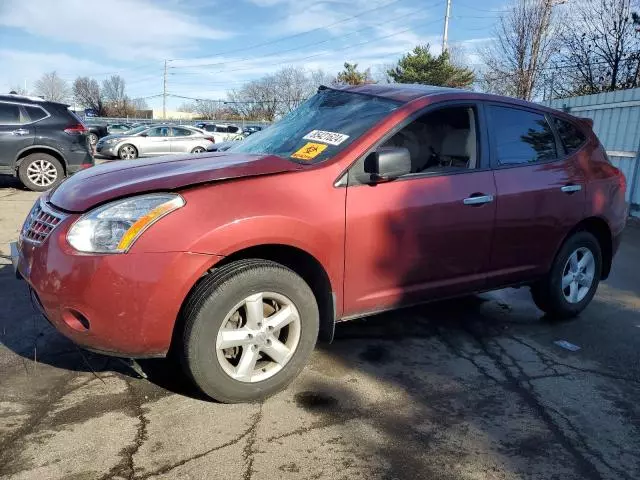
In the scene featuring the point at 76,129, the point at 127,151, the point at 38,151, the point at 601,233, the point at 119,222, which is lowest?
the point at 127,151

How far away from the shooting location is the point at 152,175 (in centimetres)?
291

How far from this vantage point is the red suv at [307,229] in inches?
102

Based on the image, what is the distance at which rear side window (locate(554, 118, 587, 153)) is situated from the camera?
4328 millimetres

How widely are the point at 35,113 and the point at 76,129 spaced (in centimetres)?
74

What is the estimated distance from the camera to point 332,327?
3.16 m

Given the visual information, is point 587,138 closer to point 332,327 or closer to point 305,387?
point 332,327

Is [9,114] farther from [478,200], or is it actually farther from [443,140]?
[478,200]

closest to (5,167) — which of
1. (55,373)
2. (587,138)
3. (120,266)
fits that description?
(55,373)

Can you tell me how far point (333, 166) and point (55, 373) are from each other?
2.05 m

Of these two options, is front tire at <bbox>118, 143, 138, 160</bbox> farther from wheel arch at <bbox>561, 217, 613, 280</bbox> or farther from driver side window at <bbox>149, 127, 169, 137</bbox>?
wheel arch at <bbox>561, 217, 613, 280</bbox>

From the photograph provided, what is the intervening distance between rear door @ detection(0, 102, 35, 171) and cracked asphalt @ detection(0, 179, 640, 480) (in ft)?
22.6

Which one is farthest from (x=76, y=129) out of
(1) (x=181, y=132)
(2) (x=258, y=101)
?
(2) (x=258, y=101)

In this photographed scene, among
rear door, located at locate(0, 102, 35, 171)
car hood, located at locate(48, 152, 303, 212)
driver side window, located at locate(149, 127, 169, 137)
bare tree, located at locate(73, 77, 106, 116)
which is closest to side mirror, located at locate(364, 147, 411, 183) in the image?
car hood, located at locate(48, 152, 303, 212)

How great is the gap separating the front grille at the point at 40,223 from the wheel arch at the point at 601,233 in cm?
360
